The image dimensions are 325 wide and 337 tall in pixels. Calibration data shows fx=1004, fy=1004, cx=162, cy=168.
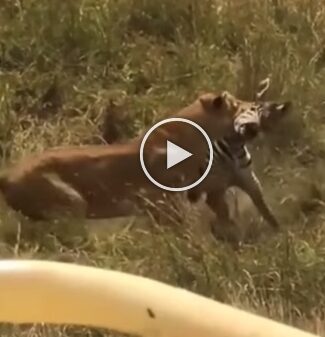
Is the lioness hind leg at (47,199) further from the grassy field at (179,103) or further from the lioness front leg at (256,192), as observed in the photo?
the lioness front leg at (256,192)

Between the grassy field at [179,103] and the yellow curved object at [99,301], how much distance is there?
172mm

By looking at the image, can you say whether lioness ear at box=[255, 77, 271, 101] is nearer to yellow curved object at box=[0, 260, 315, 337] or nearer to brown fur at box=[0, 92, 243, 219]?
brown fur at box=[0, 92, 243, 219]

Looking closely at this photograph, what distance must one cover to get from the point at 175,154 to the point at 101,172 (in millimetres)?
63

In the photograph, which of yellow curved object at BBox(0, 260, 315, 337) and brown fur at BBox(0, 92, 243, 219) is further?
brown fur at BBox(0, 92, 243, 219)

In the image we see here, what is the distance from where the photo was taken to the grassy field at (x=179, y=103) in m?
0.76

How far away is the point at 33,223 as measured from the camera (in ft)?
2.60

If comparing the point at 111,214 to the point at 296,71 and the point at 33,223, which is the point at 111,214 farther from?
the point at 296,71

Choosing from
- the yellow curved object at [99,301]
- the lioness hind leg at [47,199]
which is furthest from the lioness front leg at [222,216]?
the yellow curved object at [99,301]

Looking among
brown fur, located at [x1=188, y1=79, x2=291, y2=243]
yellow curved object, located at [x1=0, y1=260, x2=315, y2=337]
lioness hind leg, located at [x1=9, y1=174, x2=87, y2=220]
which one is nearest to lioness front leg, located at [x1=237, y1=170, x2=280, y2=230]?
brown fur, located at [x1=188, y1=79, x2=291, y2=243]

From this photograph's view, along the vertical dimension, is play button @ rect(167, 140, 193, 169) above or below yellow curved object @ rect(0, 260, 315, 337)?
below

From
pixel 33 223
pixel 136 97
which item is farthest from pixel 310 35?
pixel 33 223

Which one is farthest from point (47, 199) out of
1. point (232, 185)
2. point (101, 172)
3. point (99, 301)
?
point (99, 301)

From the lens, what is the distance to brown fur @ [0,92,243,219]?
800 mm

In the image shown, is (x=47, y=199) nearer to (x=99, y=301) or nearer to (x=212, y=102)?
(x=212, y=102)
